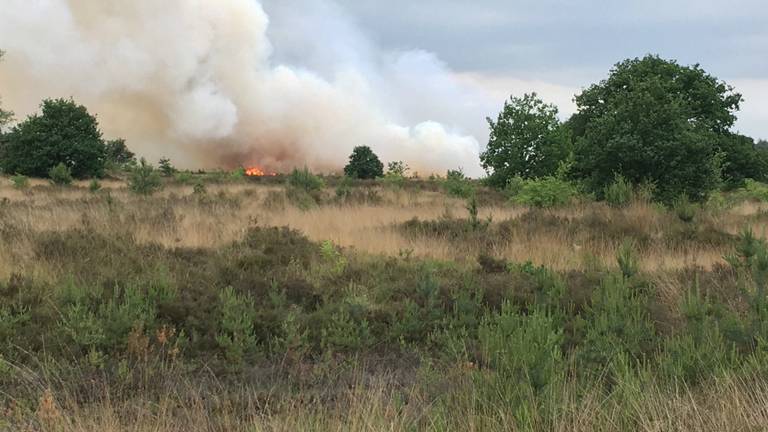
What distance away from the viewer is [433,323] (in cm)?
550

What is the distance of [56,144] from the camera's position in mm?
35969

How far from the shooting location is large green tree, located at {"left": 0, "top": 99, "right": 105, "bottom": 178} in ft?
118

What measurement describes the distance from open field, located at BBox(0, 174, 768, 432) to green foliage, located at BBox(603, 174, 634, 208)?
11.8 ft

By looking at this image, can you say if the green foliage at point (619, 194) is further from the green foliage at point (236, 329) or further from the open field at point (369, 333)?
the green foliage at point (236, 329)

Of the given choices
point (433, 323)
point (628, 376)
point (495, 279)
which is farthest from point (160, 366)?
point (495, 279)

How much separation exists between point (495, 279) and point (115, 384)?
4479mm

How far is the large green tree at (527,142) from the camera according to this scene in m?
22.9

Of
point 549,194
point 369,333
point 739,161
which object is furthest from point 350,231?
point 739,161

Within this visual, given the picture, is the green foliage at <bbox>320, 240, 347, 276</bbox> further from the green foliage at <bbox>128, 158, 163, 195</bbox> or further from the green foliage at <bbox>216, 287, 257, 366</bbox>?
the green foliage at <bbox>128, 158, 163, 195</bbox>

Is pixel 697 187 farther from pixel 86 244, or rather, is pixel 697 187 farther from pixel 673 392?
pixel 86 244

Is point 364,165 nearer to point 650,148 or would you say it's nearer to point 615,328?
point 650,148

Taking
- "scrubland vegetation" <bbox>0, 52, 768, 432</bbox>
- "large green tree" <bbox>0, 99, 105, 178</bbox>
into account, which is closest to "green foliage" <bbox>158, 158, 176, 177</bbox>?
"large green tree" <bbox>0, 99, 105, 178</bbox>

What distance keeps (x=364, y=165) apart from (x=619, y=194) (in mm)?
41265

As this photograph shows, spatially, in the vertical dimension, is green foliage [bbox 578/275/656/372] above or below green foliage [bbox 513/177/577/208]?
below
